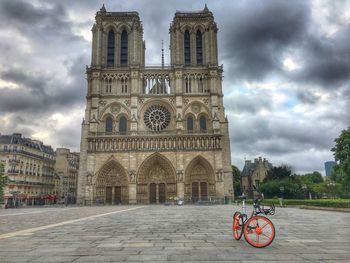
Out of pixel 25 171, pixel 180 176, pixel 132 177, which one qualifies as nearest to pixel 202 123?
pixel 180 176

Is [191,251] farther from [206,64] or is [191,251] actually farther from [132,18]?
[132,18]

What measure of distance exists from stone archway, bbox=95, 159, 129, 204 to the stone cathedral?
148 mm

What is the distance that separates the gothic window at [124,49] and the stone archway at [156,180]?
17.6 meters

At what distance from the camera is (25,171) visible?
54000 mm

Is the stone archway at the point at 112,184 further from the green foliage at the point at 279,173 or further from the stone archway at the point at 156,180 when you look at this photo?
the green foliage at the point at 279,173

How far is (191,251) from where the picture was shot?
6109mm

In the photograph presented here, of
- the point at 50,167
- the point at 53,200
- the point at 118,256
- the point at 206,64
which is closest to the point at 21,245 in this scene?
the point at 118,256

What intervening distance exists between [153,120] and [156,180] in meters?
9.57

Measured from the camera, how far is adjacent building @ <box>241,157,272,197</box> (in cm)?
6696

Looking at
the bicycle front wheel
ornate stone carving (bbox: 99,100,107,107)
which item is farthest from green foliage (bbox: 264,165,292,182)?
the bicycle front wheel

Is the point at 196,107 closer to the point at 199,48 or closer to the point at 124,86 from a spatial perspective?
the point at 199,48

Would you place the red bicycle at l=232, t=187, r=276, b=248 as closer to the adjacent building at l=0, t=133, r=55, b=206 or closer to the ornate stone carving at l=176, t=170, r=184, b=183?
the ornate stone carving at l=176, t=170, r=184, b=183

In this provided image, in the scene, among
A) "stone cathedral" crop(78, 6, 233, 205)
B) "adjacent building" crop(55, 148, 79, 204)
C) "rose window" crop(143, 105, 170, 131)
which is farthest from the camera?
"adjacent building" crop(55, 148, 79, 204)

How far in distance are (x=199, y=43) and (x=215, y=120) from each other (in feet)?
49.3
